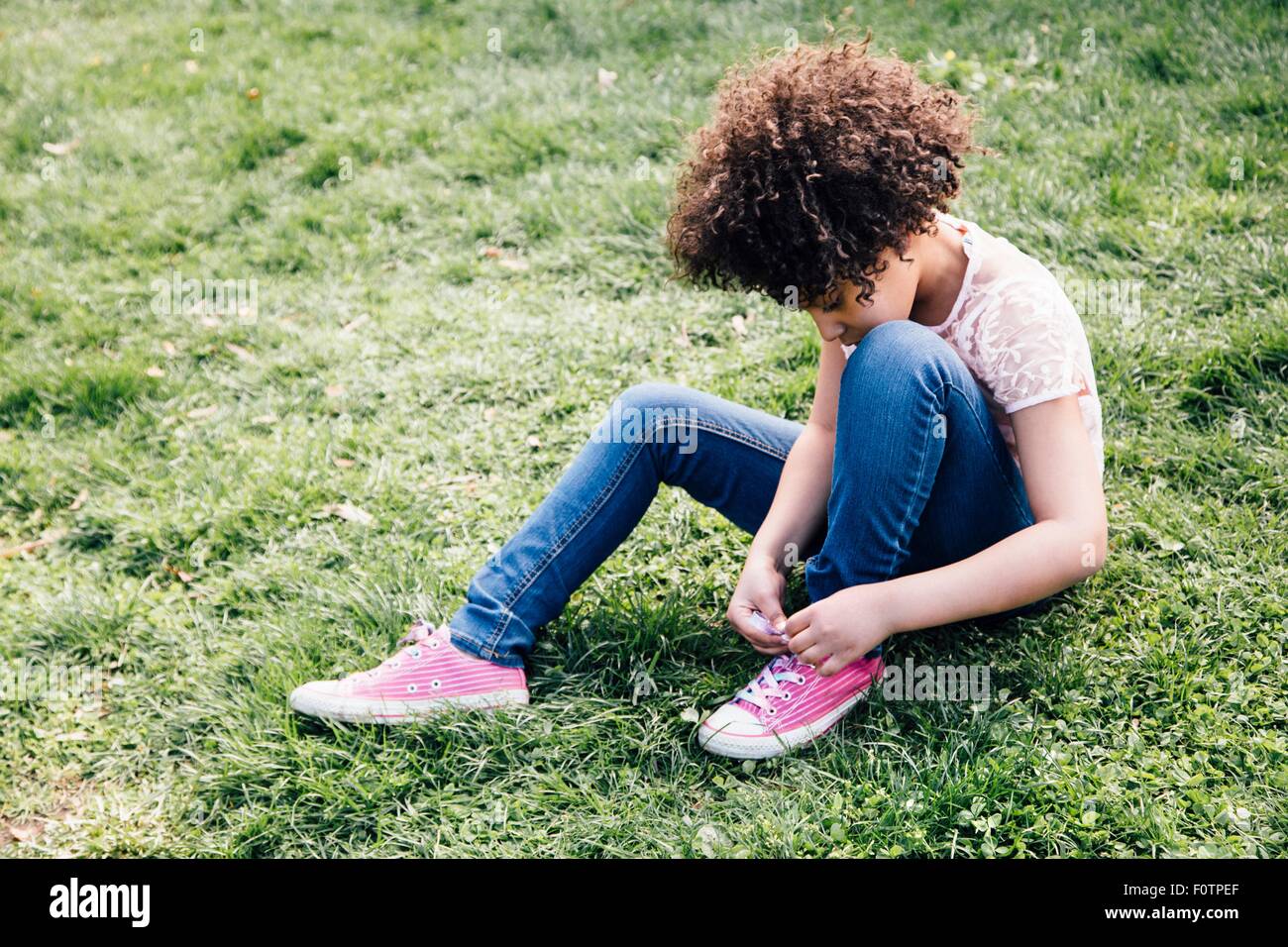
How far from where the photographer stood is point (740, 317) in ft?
11.6

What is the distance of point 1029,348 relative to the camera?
193 cm

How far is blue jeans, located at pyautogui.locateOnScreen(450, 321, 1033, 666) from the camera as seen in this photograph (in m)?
1.91

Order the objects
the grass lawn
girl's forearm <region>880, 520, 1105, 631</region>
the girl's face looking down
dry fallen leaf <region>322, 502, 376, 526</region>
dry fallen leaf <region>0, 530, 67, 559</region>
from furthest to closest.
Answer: dry fallen leaf <region>0, 530, 67, 559</region>, dry fallen leaf <region>322, 502, 376, 526</region>, the grass lawn, the girl's face looking down, girl's forearm <region>880, 520, 1105, 631</region>

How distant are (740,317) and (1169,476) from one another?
1.42m

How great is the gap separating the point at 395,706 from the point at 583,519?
0.58 metres

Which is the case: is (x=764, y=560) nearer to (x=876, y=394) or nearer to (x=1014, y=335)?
(x=876, y=394)

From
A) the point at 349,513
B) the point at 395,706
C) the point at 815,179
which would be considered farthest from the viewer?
the point at 349,513

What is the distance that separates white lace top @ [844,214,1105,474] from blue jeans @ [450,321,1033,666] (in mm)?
87

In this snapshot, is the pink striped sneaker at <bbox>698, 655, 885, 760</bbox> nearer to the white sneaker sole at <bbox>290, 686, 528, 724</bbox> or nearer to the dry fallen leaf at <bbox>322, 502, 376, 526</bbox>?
the white sneaker sole at <bbox>290, 686, 528, 724</bbox>

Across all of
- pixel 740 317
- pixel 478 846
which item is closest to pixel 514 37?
pixel 740 317

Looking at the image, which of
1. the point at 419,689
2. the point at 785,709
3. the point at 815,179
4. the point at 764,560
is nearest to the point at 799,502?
the point at 764,560

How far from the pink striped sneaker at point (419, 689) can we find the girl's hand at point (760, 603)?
531 mm

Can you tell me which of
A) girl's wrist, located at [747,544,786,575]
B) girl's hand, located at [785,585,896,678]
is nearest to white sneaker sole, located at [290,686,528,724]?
girl's wrist, located at [747,544,786,575]

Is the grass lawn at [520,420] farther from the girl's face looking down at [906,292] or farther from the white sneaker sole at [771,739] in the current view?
the girl's face looking down at [906,292]
